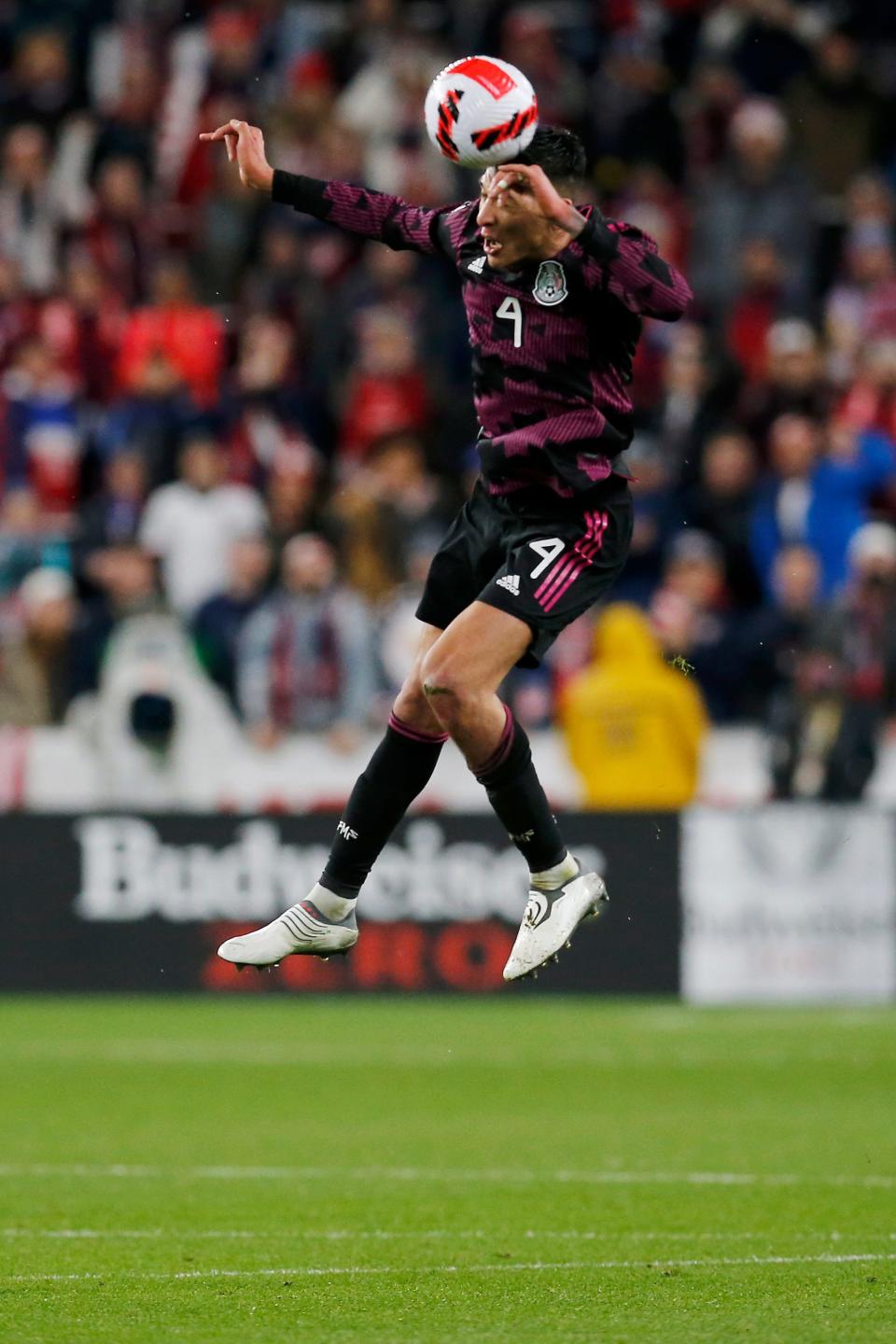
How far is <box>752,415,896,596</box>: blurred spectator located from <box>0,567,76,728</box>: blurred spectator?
4531mm

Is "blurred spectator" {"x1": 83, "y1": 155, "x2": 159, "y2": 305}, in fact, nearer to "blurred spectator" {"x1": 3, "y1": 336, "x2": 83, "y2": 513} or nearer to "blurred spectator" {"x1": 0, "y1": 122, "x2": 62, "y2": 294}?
"blurred spectator" {"x1": 0, "y1": 122, "x2": 62, "y2": 294}

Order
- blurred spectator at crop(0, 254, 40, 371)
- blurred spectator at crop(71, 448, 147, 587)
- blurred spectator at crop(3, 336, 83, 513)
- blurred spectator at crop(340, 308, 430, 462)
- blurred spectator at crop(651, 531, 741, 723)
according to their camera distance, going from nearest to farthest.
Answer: blurred spectator at crop(651, 531, 741, 723)
blurred spectator at crop(71, 448, 147, 587)
blurred spectator at crop(3, 336, 83, 513)
blurred spectator at crop(340, 308, 430, 462)
blurred spectator at crop(0, 254, 40, 371)

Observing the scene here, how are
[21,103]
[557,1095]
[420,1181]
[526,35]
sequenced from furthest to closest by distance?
[21,103]
[526,35]
[557,1095]
[420,1181]

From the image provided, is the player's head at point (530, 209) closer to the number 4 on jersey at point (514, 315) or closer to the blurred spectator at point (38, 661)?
the number 4 on jersey at point (514, 315)

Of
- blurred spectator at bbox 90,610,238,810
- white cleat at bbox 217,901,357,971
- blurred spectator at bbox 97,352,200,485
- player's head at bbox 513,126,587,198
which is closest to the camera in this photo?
player's head at bbox 513,126,587,198

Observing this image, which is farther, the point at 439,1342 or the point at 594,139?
the point at 594,139

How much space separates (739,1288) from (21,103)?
14.5 metres

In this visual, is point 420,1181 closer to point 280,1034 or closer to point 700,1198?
point 700,1198

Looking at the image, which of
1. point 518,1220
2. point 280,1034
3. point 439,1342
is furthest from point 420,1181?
point 280,1034

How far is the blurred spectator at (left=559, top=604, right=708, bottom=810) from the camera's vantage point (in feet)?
51.4

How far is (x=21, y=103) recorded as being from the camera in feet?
66.0

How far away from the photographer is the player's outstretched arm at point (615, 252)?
7.52m

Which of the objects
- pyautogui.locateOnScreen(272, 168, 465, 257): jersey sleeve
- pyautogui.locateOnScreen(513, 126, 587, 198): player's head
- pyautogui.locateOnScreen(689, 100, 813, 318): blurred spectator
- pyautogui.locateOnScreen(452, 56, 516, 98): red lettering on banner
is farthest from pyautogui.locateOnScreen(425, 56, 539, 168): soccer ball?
pyautogui.locateOnScreen(689, 100, 813, 318): blurred spectator

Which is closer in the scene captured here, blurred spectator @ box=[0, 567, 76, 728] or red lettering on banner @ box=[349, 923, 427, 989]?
red lettering on banner @ box=[349, 923, 427, 989]
